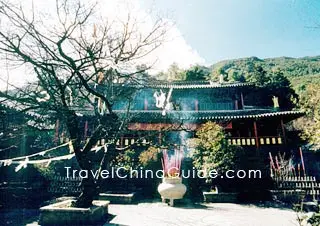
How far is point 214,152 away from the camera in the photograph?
13.1 m

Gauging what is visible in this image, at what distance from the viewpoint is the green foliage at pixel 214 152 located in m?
12.9

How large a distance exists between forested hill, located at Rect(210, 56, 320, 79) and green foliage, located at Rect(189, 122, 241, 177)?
57.0m

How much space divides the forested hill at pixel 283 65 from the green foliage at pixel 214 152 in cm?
5697

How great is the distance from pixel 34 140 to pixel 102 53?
14040mm

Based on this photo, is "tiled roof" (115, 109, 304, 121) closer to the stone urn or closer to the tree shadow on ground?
the stone urn

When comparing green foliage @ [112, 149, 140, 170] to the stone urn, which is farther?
green foliage @ [112, 149, 140, 170]

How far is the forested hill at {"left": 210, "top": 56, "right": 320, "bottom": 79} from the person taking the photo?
7281cm

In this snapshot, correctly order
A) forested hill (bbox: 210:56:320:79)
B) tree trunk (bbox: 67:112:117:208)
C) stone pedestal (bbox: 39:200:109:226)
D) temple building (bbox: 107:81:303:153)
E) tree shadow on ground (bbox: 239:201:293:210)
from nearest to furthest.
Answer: stone pedestal (bbox: 39:200:109:226) → tree trunk (bbox: 67:112:117:208) → tree shadow on ground (bbox: 239:201:293:210) → temple building (bbox: 107:81:303:153) → forested hill (bbox: 210:56:320:79)

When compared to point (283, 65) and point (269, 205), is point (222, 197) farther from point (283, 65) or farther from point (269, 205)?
point (283, 65)

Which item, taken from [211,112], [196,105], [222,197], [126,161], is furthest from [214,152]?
[196,105]

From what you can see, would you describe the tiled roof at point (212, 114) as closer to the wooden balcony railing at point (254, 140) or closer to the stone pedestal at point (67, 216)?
the wooden balcony railing at point (254, 140)

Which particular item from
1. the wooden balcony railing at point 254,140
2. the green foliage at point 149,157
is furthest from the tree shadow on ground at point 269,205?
the wooden balcony railing at point 254,140

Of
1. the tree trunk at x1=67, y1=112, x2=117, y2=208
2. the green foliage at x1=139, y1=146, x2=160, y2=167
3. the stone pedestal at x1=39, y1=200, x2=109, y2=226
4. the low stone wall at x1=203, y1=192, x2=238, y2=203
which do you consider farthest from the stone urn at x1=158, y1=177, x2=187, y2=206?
the stone pedestal at x1=39, y1=200, x2=109, y2=226

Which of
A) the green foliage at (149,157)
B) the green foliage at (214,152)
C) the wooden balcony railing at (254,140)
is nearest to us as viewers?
the green foliage at (214,152)
